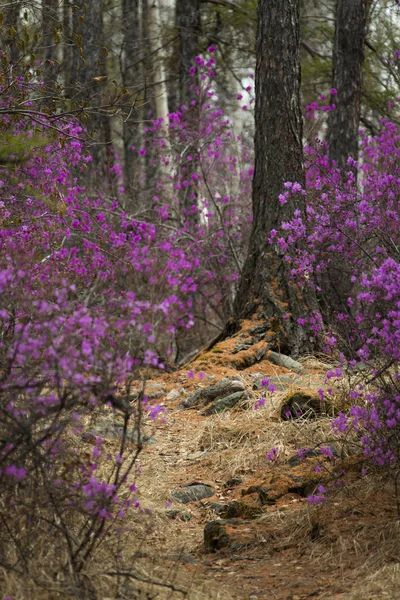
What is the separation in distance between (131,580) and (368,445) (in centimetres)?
173

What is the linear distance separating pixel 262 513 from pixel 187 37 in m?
11.2

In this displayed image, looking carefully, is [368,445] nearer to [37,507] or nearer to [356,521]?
[356,521]

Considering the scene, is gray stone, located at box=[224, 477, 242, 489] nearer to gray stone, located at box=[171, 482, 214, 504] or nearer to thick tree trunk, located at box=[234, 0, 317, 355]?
gray stone, located at box=[171, 482, 214, 504]

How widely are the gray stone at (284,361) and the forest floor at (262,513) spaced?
328 mm

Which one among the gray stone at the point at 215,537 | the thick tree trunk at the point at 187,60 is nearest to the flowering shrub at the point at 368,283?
the gray stone at the point at 215,537

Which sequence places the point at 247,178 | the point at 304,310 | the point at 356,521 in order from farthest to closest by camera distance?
the point at 247,178
the point at 304,310
the point at 356,521

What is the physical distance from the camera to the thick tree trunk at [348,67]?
11.3 metres

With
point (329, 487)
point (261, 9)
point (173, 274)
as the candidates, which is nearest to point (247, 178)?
point (173, 274)

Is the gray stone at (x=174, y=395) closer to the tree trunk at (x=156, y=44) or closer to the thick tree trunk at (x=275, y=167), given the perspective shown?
the thick tree trunk at (x=275, y=167)

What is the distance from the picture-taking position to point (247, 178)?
16359mm

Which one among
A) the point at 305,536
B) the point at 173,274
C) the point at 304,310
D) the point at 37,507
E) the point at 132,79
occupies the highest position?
the point at 132,79

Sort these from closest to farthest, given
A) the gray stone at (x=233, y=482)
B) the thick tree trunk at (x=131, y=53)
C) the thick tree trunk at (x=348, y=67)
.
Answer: the gray stone at (x=233, y=482), the thick tree trunk at (x=348, y=67), the thick tree trunk at (x=131, y=53)

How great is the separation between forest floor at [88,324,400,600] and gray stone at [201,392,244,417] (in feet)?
0.26

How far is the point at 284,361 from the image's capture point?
7953 mm
